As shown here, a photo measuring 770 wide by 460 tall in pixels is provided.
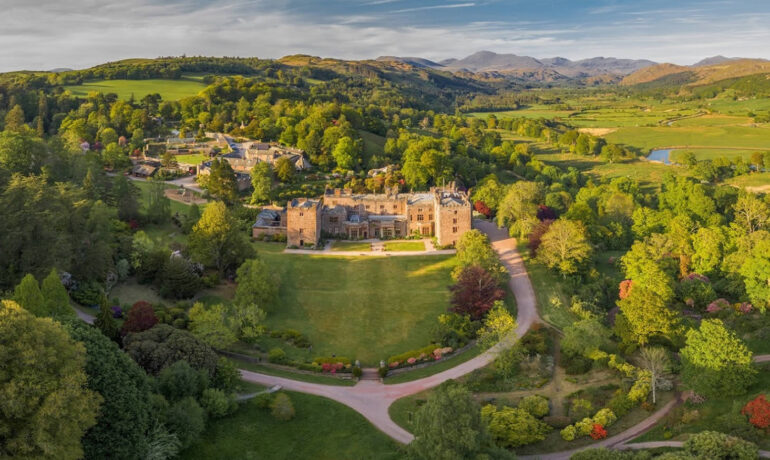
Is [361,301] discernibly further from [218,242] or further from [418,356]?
[218,242]

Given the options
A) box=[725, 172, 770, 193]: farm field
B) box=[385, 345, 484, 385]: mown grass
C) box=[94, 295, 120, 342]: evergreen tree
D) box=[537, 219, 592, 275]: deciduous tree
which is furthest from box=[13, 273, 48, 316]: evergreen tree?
box=[725, 172, 770, 193]: farm field

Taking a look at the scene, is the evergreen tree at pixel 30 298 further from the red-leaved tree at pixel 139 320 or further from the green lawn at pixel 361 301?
the green lawn at pixel 361 301

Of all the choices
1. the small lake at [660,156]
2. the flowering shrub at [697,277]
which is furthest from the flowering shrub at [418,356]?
the small lake at [660,156]

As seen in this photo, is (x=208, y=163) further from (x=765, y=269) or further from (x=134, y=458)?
(x=765, y=269)

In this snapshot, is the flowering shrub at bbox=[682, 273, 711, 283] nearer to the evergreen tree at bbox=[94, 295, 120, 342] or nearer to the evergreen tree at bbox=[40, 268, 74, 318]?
the evergreen tree at bbox=[94, 295, 120, 342]

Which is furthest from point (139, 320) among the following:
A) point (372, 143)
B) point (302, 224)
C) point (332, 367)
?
point (372, 143)
